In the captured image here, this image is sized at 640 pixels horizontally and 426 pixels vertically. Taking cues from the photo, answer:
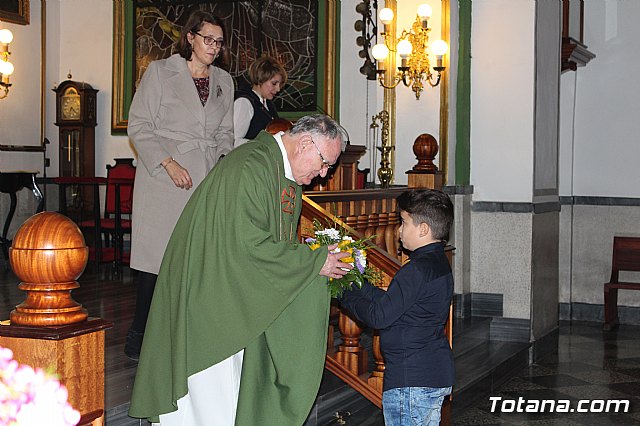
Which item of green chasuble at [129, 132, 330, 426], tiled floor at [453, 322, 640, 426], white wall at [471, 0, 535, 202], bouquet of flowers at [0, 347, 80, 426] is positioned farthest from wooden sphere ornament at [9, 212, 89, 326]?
white wall at [471, 0, 535, 202]

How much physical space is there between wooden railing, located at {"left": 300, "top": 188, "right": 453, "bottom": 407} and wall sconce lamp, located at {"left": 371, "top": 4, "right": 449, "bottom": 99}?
2401mm

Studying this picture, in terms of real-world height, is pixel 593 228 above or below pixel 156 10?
below

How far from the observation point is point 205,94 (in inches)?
188

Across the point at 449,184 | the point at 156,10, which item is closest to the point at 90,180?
the point at 156,10

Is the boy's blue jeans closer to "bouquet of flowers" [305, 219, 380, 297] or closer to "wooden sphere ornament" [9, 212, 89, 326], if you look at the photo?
"bouquet of flowers" [305, 219, 380, 297]

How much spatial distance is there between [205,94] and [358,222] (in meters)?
1.87

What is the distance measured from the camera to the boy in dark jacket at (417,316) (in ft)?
12.3

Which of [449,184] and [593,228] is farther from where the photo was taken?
[593,228]

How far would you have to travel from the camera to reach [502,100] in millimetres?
8883

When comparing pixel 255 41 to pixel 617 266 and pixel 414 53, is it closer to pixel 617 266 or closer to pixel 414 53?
pixel 414 53

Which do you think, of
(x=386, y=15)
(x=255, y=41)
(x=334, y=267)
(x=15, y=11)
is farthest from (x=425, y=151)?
(x=15, y=11)

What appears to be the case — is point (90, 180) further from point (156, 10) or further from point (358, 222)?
point (358, 222)

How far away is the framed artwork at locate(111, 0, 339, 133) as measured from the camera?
38.3ft

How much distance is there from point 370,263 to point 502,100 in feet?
14.6
